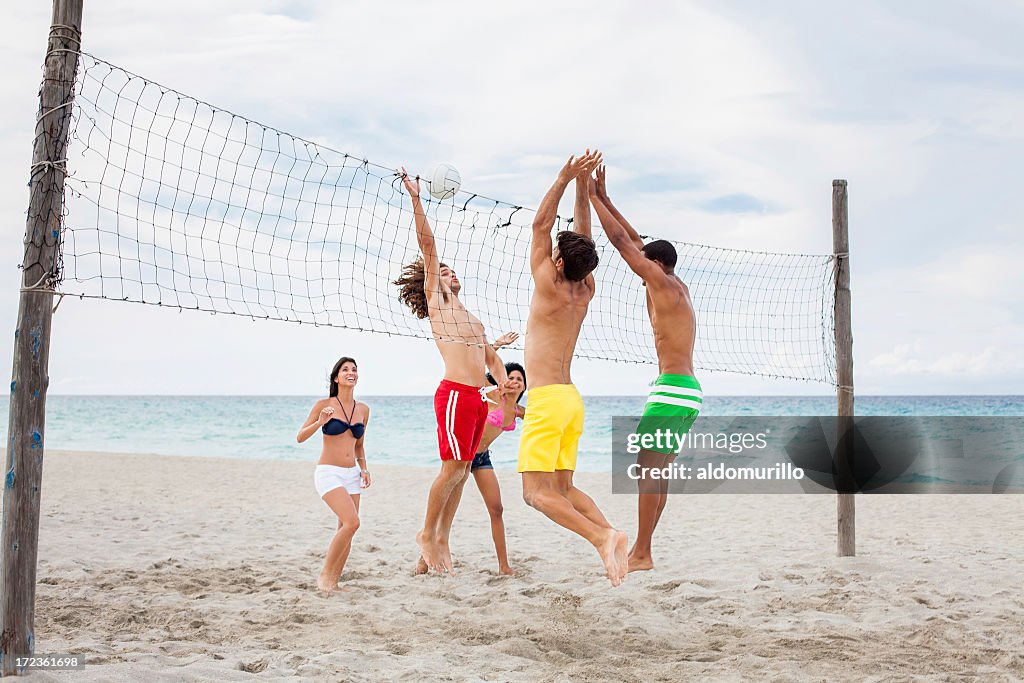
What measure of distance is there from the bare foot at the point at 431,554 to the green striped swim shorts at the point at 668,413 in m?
1.73

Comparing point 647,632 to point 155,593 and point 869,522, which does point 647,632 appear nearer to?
point 155,593

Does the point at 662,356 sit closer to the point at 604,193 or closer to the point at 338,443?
the point at 604,193

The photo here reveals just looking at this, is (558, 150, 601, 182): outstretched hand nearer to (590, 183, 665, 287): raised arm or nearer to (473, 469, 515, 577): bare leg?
(590, 183, 665, 287): raised arm

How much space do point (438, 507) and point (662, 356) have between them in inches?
68.5

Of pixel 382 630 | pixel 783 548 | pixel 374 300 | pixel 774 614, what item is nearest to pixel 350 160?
pixel 374 300

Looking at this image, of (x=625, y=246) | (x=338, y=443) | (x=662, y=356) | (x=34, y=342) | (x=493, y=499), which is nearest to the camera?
(x=34, y=342)

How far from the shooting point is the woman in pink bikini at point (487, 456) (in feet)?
17.3

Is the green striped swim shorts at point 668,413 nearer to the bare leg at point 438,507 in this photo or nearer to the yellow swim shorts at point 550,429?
the yellow swim shorts at point 550,429

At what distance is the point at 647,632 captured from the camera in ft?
14.1

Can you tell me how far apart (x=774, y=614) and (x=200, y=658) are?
117 inches

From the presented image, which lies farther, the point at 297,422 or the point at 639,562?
the point at 297,422

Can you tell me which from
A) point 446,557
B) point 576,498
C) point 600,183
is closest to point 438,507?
point 446,557

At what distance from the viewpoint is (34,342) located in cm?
322

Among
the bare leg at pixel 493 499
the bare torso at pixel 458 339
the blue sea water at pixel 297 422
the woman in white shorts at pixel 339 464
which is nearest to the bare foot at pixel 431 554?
the bare leg at pixel 493 499
